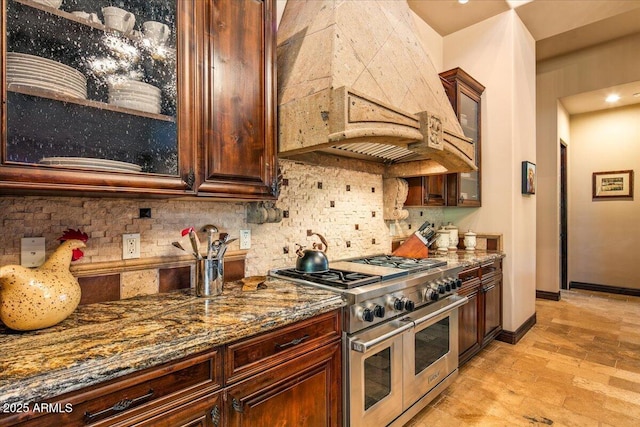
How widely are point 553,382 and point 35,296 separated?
10.9 feet

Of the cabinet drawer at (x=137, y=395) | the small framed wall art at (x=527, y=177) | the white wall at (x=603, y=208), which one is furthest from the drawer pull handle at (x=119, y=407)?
the white wall at (x=603, y=208)

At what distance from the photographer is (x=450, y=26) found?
146 inches

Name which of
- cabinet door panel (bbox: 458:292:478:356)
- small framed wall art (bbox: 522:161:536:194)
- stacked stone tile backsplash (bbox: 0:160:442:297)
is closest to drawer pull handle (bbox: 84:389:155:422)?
stacked stone tile backsplash (bbox: 0:160:442:297)

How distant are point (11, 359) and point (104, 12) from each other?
123cm

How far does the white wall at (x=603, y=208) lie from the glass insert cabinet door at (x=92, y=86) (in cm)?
655

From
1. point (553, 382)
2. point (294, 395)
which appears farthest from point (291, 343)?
point (553, 382)

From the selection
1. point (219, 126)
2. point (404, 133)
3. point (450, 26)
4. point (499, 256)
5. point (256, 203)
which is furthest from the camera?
point (450, 26)

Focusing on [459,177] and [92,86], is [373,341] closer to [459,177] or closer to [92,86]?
[92,86]

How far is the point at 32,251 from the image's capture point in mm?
1337

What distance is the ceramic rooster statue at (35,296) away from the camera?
1.07m

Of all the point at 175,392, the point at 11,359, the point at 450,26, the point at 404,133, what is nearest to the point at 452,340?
the point at 404,133

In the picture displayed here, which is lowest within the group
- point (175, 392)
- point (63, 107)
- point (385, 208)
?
point (175, 392)

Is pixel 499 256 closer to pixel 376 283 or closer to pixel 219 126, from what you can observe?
pixel 376 283

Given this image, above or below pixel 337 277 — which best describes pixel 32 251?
→ above
